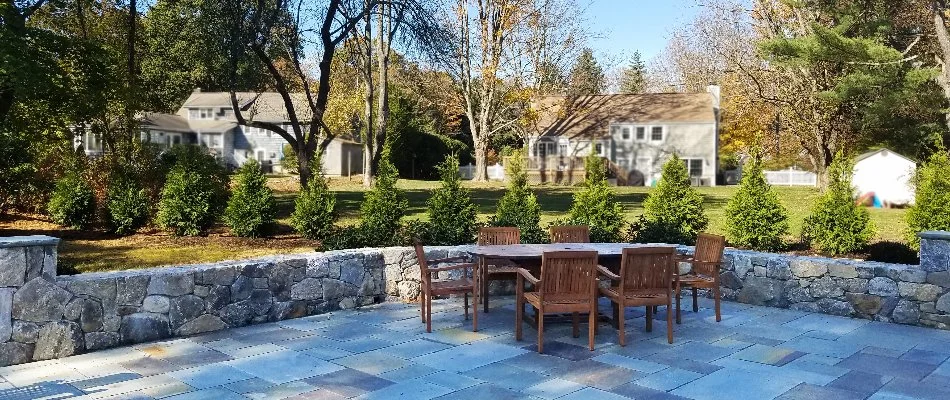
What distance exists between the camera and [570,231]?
8953 mm

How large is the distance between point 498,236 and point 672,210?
11.1 feet

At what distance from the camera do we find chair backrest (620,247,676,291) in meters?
6.44

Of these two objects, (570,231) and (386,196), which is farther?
(386,196)

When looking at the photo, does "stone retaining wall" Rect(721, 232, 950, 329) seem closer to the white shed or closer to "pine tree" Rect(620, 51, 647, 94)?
the white shed

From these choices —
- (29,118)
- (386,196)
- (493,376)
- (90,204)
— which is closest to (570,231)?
(386,196)

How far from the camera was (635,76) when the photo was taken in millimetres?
60875

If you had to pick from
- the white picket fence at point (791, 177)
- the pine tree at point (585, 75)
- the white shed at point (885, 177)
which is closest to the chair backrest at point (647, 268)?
the white shed at point (885, 177)

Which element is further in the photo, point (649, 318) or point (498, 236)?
point (498, 236)

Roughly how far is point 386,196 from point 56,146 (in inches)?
356

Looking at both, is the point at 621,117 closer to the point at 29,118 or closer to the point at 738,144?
the point at 738,144

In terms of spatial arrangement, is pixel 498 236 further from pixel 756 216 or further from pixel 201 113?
pixel 201 113

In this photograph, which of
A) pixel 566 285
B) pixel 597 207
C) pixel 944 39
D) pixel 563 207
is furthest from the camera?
pixel 563 207

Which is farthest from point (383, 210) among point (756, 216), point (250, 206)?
point (756, 216)

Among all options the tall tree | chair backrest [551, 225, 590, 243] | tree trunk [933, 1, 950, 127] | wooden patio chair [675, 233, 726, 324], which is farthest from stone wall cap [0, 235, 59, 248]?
tree trunk [933, 1, 950, 127]
